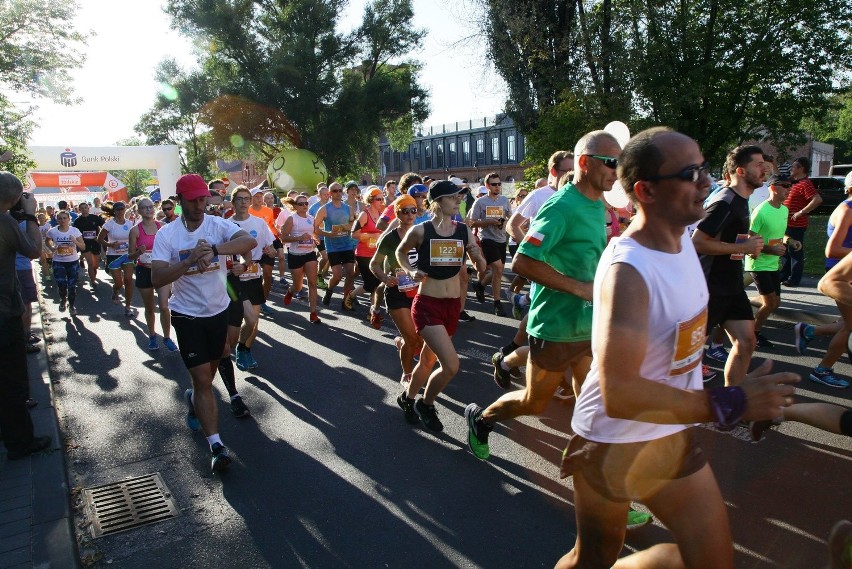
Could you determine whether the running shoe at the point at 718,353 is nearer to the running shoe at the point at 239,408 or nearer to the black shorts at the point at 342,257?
the running shoe at the point at 239,408

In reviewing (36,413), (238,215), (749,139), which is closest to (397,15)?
(749,139)

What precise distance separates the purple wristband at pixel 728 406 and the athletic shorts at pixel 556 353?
5.85 ft

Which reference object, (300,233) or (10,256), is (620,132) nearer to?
(10,256)

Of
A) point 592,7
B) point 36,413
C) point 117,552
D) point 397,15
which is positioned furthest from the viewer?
point 397,15

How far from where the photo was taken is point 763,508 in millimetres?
3695

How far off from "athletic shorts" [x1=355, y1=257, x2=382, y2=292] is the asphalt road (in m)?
2.42

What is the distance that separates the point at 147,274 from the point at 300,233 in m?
2.28

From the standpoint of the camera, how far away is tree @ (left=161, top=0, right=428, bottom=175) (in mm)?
33250

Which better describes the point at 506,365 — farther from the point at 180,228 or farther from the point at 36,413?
the point at 36,413

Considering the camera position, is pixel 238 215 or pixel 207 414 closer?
pixel 207 414

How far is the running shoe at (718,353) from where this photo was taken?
A: 267 inches

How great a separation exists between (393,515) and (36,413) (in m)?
3.96

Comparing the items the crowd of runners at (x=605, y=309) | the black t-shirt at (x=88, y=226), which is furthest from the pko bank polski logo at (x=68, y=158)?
the crowd of runners at (x=605, y=309)

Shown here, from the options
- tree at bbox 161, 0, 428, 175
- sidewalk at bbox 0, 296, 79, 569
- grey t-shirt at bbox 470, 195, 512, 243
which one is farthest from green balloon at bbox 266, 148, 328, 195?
sidewalk at bbox 0, 296, 79, 569
